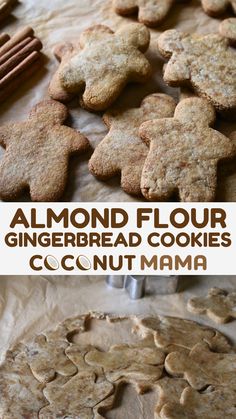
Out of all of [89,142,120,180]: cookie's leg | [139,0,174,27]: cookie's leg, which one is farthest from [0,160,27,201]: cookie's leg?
[139,0,174,27]: cookie's leg

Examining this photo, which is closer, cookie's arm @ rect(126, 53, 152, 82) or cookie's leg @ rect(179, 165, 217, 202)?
cookie's leg @ rect(179, 165, 217, 202)

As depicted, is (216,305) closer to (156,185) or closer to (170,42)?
(156,185)

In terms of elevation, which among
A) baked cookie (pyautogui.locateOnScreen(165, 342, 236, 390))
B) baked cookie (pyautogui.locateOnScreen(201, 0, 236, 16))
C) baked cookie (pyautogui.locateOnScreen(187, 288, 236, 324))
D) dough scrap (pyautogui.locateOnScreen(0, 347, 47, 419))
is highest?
baked cookie (pyautogui.locateOnScreen(201, 0, 236, 16))

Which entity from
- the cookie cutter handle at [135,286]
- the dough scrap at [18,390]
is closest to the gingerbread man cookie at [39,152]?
the cookie cutter handle at [135,286]

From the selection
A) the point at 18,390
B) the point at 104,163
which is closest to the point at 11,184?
the point at 104,163

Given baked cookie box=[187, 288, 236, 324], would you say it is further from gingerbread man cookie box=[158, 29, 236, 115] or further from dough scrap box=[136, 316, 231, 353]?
gingerbread man cookie box=[158, 29, 236, 115]

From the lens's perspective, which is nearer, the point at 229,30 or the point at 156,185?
the point at 156,185

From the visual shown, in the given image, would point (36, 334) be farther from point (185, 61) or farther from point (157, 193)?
point (185, 61)
